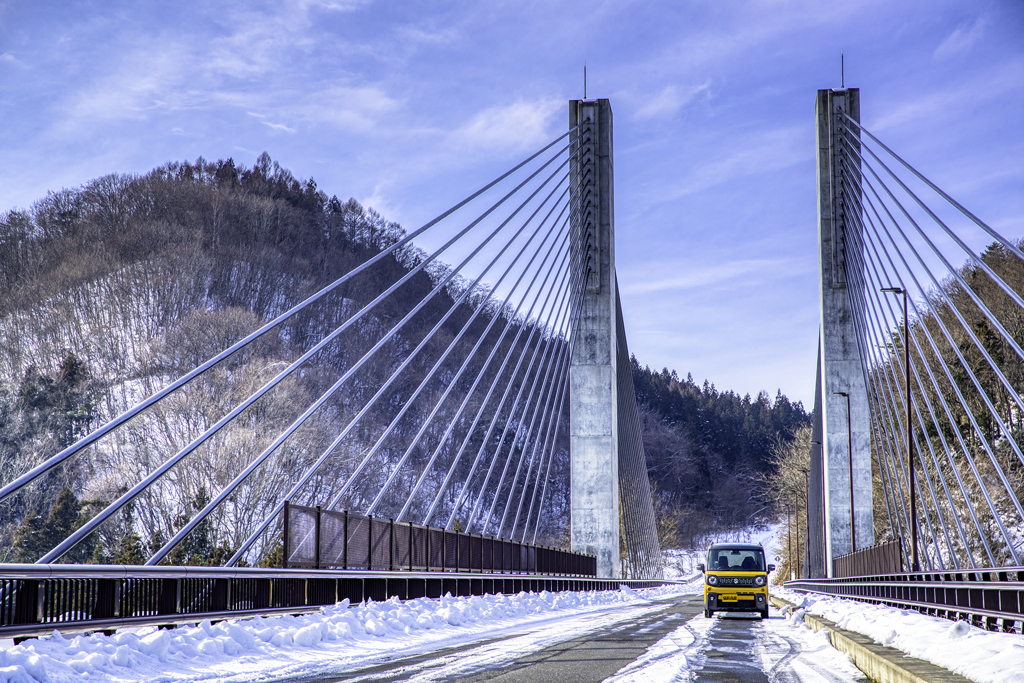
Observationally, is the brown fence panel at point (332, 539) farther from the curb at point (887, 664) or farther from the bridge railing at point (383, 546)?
the curb at point (887, 664)

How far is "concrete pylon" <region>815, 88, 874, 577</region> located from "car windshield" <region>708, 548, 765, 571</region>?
28.6 ft

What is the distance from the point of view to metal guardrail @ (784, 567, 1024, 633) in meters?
10.9

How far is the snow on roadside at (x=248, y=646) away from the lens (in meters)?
6.98

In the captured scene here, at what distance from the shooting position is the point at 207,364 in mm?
11984

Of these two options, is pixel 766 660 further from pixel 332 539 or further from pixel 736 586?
pixel 736 586

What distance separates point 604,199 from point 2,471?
35.6 metres

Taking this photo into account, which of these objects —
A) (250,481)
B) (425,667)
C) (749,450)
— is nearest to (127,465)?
(250,481)

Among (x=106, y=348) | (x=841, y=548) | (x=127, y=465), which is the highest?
(x=106, y=348)

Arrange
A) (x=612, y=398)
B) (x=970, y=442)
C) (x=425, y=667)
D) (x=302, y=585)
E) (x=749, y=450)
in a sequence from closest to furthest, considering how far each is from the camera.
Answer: (x=425, y=667)
(x=302, y=585)
(x=612, y=398)
(x=970, y=442)
(x=749, y=450)

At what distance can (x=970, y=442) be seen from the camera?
39.9 metres

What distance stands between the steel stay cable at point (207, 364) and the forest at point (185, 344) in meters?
25.0

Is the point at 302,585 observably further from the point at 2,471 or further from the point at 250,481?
the point at 2,471

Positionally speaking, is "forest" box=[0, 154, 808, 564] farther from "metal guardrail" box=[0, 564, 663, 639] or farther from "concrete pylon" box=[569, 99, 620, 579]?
"metal guardrail" box=[0, 564, 663, 639]

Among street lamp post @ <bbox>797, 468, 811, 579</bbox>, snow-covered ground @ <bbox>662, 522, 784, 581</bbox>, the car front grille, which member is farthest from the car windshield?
snow-covered ground @ <bbox>662, 522, 784, 581</bbox>
